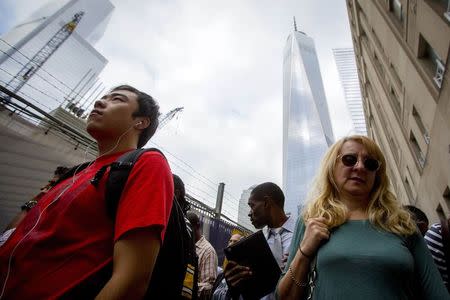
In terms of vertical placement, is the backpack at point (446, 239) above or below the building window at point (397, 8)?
below

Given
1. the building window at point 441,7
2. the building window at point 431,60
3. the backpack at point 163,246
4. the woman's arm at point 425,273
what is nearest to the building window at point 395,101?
the building window at point 431,60

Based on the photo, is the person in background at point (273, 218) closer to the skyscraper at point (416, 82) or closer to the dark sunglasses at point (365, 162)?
the dark sunglasses at point (365, 162)

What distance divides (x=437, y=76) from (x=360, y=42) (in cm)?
1141

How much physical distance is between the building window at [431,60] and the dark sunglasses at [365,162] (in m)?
9.85

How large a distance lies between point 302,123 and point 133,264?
101395mm

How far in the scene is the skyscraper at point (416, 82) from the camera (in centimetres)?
883

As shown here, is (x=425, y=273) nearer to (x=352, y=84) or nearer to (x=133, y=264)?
(x=133, y=264)

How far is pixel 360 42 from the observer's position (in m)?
19.4

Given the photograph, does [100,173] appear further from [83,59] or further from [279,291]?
[83,59]

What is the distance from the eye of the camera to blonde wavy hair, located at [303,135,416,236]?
1613 mm

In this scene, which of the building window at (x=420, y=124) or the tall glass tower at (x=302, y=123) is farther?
the tall glass tower at (x=302, y=123)

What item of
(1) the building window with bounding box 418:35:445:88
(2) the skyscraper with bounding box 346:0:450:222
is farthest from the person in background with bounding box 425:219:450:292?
(1) the building window with bounding box 418:35:445:88

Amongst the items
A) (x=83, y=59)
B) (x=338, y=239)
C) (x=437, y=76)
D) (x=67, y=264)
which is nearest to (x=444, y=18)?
(x=437, y=76)

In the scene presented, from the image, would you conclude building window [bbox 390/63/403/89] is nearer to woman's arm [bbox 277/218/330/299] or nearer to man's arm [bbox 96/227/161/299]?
woman's arm [bbox 277/218/330/299]
